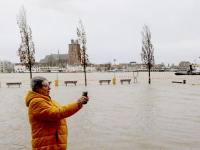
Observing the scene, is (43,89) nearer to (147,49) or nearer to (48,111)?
(48,111)

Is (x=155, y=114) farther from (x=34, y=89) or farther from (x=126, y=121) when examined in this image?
(x=34, y=89)

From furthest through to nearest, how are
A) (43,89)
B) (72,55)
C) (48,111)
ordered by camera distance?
1. (72,55)
2. (43,89)
3. (48,111)

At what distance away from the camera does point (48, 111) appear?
8.66 ft

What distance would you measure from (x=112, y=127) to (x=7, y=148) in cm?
343

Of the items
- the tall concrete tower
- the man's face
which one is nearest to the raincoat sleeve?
the man's face

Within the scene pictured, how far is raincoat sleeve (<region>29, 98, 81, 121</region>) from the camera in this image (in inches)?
104

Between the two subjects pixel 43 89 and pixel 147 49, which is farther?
pixel 147 49

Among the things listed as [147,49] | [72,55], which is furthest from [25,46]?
[72,55]

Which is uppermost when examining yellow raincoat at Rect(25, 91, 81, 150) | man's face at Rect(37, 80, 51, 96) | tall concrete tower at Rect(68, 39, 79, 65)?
tall concrete tower at Rect(68, 39, 79, 65)

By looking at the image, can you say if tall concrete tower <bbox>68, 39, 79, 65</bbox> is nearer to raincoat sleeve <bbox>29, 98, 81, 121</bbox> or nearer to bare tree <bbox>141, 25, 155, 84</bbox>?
bare tree <bbox>141, 25, 155, 84</bbox>

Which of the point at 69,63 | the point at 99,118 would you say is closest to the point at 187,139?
the point at 99,118

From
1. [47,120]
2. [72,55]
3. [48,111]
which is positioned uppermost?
[72,55]

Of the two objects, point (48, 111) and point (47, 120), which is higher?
point (48, 111)

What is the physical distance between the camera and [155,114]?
9211 millimetres
